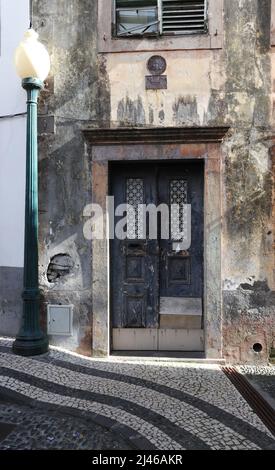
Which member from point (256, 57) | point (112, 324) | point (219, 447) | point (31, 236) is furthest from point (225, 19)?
point (219, 447)

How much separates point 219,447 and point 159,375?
1474 millimetres

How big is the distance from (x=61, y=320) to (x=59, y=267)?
0.65 meters

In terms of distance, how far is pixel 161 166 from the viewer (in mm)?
5219

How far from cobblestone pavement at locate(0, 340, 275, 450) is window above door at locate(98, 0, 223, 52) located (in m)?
3.72

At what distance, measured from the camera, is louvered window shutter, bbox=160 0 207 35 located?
4.98m

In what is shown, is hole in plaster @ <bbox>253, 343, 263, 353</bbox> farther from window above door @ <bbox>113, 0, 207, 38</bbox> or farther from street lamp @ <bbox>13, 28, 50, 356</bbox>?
window above door @ <bbox>113, 0, 207, 38</bbox>

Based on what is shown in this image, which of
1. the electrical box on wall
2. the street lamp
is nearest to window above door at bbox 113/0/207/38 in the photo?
the street lamp

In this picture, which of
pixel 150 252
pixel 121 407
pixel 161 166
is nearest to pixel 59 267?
pixel 150 252

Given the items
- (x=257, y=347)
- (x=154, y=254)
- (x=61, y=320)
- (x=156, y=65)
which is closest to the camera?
(x=257, y=347)

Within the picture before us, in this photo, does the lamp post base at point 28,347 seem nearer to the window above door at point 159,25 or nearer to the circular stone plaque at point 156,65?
the circular stone plaque at point 156,65

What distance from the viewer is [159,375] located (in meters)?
4.38

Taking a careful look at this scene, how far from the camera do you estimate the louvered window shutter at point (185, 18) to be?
4984 millimetres

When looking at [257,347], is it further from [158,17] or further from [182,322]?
[158,17]
